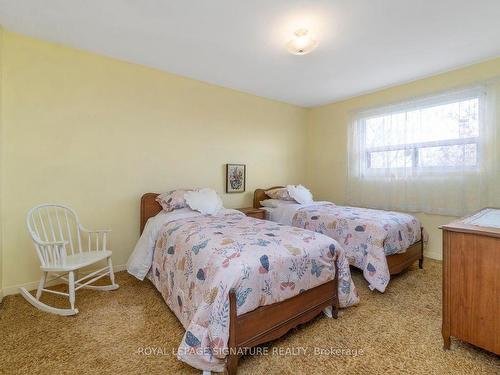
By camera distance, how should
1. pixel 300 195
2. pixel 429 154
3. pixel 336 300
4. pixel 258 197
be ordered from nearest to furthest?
pixel 336 300 → pixel 429 154 → pixel 300 195 → pixel 258 197

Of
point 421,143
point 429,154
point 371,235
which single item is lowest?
point 371,235

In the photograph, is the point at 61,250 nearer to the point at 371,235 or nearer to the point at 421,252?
the point at 371,235

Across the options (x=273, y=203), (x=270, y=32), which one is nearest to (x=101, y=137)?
(x=270, y=32)

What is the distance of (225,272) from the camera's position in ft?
4.62

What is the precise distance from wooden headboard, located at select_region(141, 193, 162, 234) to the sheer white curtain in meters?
3.03

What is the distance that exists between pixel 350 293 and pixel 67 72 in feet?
11.1

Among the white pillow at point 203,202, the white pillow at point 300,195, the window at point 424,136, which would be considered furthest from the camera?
the white pillow at point 300,195

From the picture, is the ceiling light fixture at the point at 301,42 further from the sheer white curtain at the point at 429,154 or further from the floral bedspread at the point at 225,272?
the sheer white curtain at the point at 429,154

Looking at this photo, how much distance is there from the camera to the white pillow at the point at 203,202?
279cm

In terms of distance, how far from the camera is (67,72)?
8.24 ft

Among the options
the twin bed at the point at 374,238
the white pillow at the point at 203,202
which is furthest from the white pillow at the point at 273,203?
the white pillow at the point at 203,202

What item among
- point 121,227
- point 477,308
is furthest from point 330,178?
point 121,227

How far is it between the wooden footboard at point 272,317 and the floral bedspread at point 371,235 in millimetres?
660

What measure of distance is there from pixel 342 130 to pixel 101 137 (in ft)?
11.8
